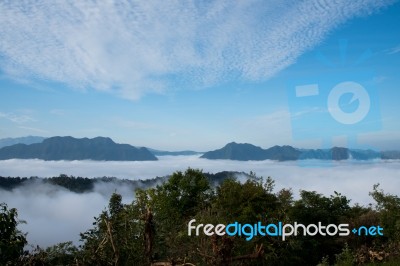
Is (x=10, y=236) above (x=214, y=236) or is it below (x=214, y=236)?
below

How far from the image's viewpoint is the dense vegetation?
630 centimetres

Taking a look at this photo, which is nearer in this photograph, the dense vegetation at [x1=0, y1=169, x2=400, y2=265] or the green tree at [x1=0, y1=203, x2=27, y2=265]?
the dense vegetation at [x1=0, y1=169, x2=400, y2=265]

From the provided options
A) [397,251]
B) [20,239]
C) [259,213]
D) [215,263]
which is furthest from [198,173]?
[215,263]

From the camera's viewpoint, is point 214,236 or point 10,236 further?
point 10,236

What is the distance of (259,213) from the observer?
2783 cm

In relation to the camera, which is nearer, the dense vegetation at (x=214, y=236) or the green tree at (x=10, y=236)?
the dense vegetation at (x=214, y=236)

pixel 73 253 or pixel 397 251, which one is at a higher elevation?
pixel 73 253

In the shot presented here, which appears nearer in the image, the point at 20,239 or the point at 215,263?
the point at 215,263

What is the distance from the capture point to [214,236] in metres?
5.23

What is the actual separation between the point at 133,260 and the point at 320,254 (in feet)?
96.2

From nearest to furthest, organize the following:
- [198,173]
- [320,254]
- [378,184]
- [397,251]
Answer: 1. [397,251]
2. [378,184]
3. [320,254]
4. [198,173]

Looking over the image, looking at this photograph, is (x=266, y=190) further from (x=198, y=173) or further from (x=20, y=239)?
(x=20, y=239)

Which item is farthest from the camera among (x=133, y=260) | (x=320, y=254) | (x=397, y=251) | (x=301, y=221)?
(x=301, y=221)

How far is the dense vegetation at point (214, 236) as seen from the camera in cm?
630
